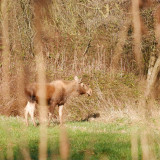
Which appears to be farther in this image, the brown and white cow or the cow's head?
the cow's head

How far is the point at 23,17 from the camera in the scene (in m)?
17.2

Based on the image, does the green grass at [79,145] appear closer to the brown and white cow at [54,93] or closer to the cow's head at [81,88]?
the brown and white cow at [54,93]

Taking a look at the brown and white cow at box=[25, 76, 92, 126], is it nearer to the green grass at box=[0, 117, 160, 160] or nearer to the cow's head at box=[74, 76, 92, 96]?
the cow's head at box=[74, 76, 92, 96]

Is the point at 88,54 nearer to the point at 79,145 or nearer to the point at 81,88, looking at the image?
the point at 81,88

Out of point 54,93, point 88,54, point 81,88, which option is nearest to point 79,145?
point 54,93

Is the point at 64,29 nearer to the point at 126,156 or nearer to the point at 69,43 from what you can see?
the point at 69,43

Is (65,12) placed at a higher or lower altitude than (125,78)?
higher

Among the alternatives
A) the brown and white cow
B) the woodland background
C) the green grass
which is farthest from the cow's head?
the green grass

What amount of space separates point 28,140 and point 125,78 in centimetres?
1320

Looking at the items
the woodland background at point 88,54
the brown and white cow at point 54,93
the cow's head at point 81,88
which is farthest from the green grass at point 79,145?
the woodland background at point 88,54

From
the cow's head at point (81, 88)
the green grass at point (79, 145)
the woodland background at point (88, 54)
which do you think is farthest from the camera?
the woodland background at point (88, 54)

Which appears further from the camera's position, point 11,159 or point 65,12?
point 65,12

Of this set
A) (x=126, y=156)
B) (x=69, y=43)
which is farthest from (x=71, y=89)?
(x=69, y=43)

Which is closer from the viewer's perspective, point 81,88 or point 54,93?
point 54,93
